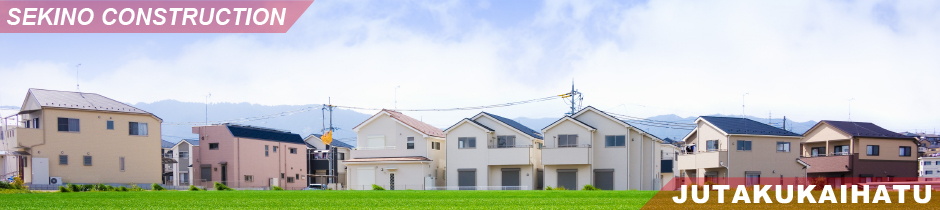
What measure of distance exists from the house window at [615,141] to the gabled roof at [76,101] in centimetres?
3074

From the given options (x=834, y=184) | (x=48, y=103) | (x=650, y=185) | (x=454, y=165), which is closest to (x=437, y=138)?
(x=454, y=165)

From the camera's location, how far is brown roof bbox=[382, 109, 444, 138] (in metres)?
49.7

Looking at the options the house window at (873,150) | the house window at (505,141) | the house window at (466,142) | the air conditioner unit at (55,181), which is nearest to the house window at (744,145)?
the house window at (873,150)

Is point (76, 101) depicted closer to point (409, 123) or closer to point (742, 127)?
point (409, 123)

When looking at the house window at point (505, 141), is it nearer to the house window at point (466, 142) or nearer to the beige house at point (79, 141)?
the house window at point (466, 142)

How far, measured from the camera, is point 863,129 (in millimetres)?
53031

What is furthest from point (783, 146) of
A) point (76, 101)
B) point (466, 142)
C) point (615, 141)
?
point (76, 101)

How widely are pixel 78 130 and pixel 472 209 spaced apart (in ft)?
124

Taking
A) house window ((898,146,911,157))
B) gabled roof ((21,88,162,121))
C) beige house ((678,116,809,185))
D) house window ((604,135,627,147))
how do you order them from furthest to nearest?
house window ((898,146,911,157)), house window ((604,135,627,147)), beige house ((678,116,809,185)), gabled roof ((21,88,162,121))

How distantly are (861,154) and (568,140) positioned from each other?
74.3 feet

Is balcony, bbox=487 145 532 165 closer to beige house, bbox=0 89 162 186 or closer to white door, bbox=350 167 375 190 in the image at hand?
white door, bbox=350 167 375 190

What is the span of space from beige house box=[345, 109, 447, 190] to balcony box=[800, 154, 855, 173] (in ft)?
90.1

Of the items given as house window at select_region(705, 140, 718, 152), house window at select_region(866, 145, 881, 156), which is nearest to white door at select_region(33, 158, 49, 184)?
house window at select_region(705, 140, 718, 152)

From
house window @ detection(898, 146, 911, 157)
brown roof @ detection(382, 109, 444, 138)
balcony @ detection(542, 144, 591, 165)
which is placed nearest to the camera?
balcony @ detection(542, 144, 591, 165)
